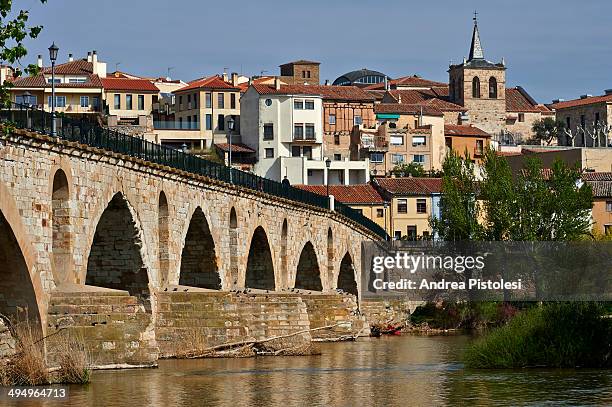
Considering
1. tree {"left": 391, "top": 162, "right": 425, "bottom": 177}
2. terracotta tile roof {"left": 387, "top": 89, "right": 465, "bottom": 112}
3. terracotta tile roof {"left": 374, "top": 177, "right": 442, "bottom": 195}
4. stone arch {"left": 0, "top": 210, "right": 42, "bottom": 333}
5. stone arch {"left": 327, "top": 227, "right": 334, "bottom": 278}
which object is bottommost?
stone arch {"left": 0, "top": 210, "right": 42, "bottom": 333}

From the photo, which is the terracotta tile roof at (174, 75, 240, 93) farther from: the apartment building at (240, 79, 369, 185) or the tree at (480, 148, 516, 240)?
the tree at (480, 148, 516, 240)

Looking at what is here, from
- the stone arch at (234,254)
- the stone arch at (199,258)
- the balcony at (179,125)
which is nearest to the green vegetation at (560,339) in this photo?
the stone arch at (199,258)

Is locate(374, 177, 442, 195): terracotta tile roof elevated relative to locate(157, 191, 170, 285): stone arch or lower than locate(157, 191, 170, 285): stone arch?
elevated

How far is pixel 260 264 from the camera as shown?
73.1m

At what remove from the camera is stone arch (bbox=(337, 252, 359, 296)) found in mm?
95000

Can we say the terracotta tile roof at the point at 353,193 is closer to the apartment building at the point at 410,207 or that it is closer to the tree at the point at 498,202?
the apartment building at the point at 410,207

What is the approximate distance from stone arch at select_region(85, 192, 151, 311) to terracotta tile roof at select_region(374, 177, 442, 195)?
78.2 meters

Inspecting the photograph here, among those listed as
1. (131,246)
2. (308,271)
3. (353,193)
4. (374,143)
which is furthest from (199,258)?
(374,143)

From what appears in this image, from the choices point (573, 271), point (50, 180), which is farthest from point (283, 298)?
point (573, 271)

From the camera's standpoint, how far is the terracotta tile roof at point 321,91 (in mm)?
144625

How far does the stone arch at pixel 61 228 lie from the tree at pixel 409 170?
10115 cm

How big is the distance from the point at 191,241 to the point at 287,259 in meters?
15.7

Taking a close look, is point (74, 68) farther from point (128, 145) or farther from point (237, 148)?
point (128, 145)

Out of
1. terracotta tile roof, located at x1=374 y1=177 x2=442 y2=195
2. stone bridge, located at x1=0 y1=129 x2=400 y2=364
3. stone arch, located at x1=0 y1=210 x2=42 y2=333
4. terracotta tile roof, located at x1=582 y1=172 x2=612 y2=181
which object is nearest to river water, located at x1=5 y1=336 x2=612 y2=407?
stone bridge, located at x1=0 y1=129 x2=400 y2=364
